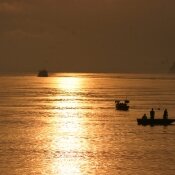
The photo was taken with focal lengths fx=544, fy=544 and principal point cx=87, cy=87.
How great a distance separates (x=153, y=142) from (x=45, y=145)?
44.5 feet

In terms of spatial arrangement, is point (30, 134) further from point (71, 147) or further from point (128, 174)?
point (128, 174)

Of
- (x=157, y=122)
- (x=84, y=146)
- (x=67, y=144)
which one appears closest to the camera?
(x=84, y=146)

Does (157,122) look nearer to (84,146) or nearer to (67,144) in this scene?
(67,144)

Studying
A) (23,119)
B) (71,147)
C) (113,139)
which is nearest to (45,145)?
(71,147)

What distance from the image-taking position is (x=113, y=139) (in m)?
71.5

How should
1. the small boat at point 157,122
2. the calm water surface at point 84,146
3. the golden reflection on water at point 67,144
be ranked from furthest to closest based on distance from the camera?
the small boat at point 157,122 < the golden reflection on water at point 67,144 < the calm water surface at point 84,146

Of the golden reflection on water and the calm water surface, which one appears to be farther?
the golden reflection on water

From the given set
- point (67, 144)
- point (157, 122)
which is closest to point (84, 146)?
point (67, 144)

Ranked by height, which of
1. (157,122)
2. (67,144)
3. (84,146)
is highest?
(157,122)

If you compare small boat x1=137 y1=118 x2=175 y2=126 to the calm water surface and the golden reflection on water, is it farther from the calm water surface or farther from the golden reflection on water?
the golden reflection on water

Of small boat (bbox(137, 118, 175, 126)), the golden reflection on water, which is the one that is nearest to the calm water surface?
the golden reflection on water

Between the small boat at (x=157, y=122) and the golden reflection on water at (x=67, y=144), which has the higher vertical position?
the small boat at (x=157, y=122)

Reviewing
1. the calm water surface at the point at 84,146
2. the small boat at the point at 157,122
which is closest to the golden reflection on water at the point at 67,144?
the calm water surface at the point at 84,146

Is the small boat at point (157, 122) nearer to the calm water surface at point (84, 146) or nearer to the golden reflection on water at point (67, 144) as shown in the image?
the calm water surface at point (84, 146)
